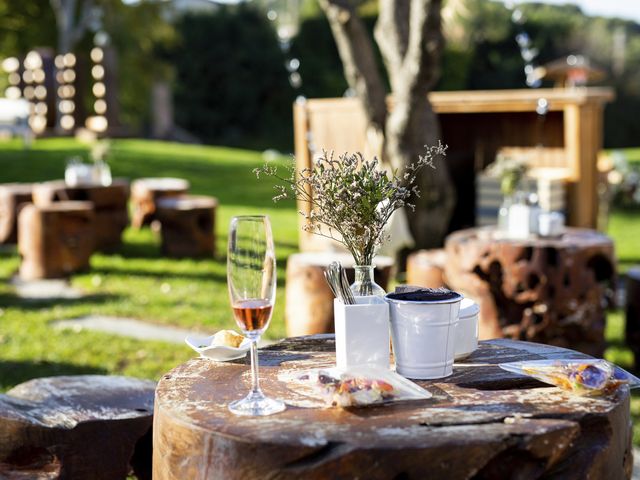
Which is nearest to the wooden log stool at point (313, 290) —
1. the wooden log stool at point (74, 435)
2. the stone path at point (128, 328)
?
the stone path at point (128, 328)

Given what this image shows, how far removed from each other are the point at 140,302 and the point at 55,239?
176 centimetres

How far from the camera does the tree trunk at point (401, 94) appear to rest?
8695 millimetres

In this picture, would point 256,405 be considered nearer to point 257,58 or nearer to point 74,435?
point 74,435

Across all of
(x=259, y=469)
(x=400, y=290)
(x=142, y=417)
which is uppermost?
(x=400, y=290)

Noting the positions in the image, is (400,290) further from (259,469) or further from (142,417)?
(142,417)

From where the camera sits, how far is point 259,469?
223 centimetres

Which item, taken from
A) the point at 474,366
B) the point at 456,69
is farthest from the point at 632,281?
the point at 456,69

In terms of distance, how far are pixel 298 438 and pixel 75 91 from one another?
1435cm

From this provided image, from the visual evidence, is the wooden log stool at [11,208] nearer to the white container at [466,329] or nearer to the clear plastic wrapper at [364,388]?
the white container at [466,329]

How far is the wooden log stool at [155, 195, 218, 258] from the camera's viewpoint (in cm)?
1058

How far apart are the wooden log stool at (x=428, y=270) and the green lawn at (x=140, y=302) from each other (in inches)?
44.7

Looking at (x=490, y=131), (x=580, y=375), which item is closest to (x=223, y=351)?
(x=580, y=375)

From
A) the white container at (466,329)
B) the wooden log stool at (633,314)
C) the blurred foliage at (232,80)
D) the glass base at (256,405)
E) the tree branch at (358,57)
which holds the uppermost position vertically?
the blurred foliage at (232,80)

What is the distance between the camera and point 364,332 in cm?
258
